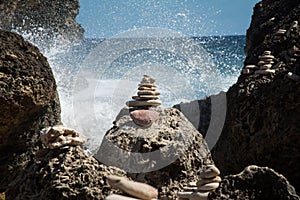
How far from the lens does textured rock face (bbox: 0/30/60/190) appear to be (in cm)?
452

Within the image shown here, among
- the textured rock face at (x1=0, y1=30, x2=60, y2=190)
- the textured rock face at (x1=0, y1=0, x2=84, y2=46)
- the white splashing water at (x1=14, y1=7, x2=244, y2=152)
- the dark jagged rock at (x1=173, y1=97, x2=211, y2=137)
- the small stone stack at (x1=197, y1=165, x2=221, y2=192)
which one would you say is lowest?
the small stone stack at (x1=197, y1=165, x2=221, y2=192)

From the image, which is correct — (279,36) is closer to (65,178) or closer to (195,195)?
(195,195)

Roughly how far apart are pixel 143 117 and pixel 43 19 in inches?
582

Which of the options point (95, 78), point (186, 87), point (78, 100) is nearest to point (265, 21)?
point (78, 100)

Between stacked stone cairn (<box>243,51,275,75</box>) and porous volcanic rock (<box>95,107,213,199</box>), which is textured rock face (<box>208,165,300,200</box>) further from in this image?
stacked stone cairn (<box>243,51,275,75</box>)

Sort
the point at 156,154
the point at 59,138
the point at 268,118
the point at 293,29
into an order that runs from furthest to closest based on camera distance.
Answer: the point at 293,29 < the point at 268,118 < the point at 156,154 < the point at 59,138

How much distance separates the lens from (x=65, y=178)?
2.78 metres

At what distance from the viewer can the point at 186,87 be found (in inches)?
657

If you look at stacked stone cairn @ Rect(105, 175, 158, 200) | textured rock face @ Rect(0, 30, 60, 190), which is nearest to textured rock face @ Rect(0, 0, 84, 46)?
textured rock face @ Rect(0, 30, 60, 190)

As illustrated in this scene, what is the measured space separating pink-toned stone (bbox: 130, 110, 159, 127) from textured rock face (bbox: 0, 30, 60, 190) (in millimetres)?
1496

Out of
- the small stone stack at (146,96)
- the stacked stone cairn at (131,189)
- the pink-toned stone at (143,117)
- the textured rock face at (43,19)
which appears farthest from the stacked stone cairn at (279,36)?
the textured rock face at (43,19)

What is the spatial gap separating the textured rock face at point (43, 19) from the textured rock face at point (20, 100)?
9809mm

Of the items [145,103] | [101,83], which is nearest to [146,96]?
[145,103]

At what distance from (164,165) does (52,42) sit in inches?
571
